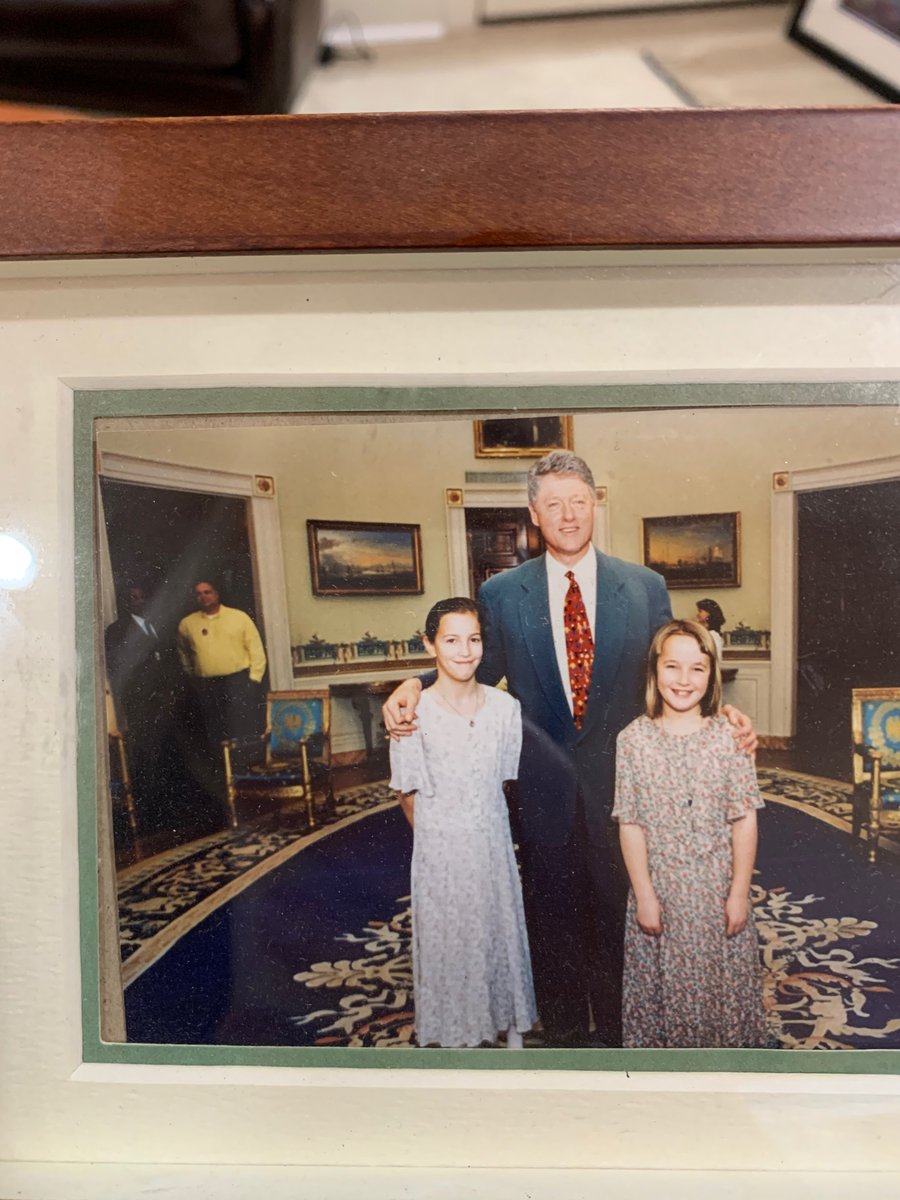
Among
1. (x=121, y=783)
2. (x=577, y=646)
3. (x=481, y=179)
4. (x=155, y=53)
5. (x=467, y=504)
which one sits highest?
(x=155, y=53)

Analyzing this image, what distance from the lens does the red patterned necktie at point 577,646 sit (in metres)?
0.70

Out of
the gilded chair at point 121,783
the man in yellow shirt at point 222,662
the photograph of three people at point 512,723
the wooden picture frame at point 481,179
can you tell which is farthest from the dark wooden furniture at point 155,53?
the gilded chair at point 121,783

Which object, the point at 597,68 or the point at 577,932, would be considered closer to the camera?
the point at 577,932

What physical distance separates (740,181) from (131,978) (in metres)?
0.78

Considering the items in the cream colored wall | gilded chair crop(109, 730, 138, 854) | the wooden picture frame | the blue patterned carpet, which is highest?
the wooden picture frame

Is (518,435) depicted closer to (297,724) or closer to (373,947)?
(297,724)

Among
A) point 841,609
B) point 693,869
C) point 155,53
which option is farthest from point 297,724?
point 155,53

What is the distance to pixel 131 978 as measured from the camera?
729 mm

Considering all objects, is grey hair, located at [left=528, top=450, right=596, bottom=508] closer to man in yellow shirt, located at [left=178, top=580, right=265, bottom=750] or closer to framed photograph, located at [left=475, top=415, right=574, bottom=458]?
framed photograph, located at [left=475, top=415, right=574, bottom=458]

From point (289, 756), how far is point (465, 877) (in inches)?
6.8

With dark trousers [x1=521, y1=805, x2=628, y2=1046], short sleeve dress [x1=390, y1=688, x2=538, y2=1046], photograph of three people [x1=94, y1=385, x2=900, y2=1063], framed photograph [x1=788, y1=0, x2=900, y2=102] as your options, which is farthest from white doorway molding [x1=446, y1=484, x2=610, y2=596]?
framed photograph [x1=788, y1=0, x2=900, y2=102]

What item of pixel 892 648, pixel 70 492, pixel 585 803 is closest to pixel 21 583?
pixel 70 492

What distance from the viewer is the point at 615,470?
2.28 feet

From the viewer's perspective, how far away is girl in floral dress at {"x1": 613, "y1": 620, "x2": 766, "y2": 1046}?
0.70 meters
